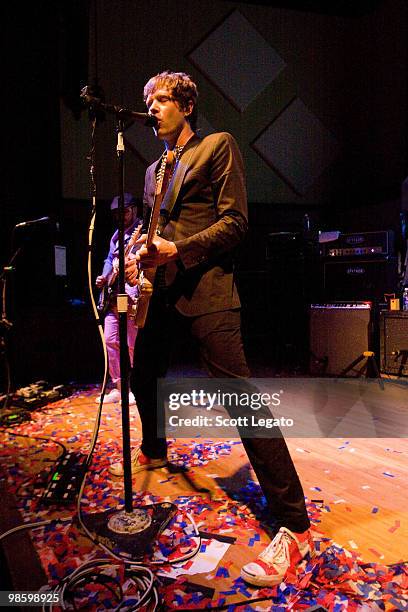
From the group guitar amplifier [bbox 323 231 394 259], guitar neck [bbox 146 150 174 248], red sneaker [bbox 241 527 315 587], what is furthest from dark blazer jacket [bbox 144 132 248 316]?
guitar amplifier [bbox 323 231 394 259]

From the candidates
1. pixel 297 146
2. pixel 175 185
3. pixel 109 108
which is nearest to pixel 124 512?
pixel 175 185

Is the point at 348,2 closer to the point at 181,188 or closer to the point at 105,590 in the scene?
the point at 181,188

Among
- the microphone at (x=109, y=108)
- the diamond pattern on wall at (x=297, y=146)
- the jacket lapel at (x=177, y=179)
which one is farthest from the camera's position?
the diamond pattern on wall at (x=297, y=146)

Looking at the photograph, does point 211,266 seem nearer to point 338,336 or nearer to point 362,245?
point 338,336

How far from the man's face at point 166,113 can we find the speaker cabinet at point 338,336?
331 centimetres

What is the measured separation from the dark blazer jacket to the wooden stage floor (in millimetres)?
905

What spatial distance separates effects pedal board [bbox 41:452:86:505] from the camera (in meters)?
2.13

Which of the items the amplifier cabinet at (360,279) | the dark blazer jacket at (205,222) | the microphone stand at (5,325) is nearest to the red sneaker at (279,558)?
the dark blazer jacket at (205,222)

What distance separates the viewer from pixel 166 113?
1.89 metres

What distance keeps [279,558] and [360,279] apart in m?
3.92

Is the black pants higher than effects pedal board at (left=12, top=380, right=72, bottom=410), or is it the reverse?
the black pants

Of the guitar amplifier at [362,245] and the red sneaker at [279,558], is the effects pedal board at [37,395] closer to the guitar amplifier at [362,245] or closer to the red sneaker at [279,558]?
the red sneaker at [279,558]

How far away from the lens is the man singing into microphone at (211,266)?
154cm

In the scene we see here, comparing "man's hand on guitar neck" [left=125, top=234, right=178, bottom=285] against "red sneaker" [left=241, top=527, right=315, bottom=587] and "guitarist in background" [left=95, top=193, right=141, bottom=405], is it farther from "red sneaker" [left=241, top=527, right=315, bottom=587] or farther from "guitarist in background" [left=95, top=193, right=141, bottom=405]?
"guitarist in background" [left=95, top=193, right=141, bottom=405]
